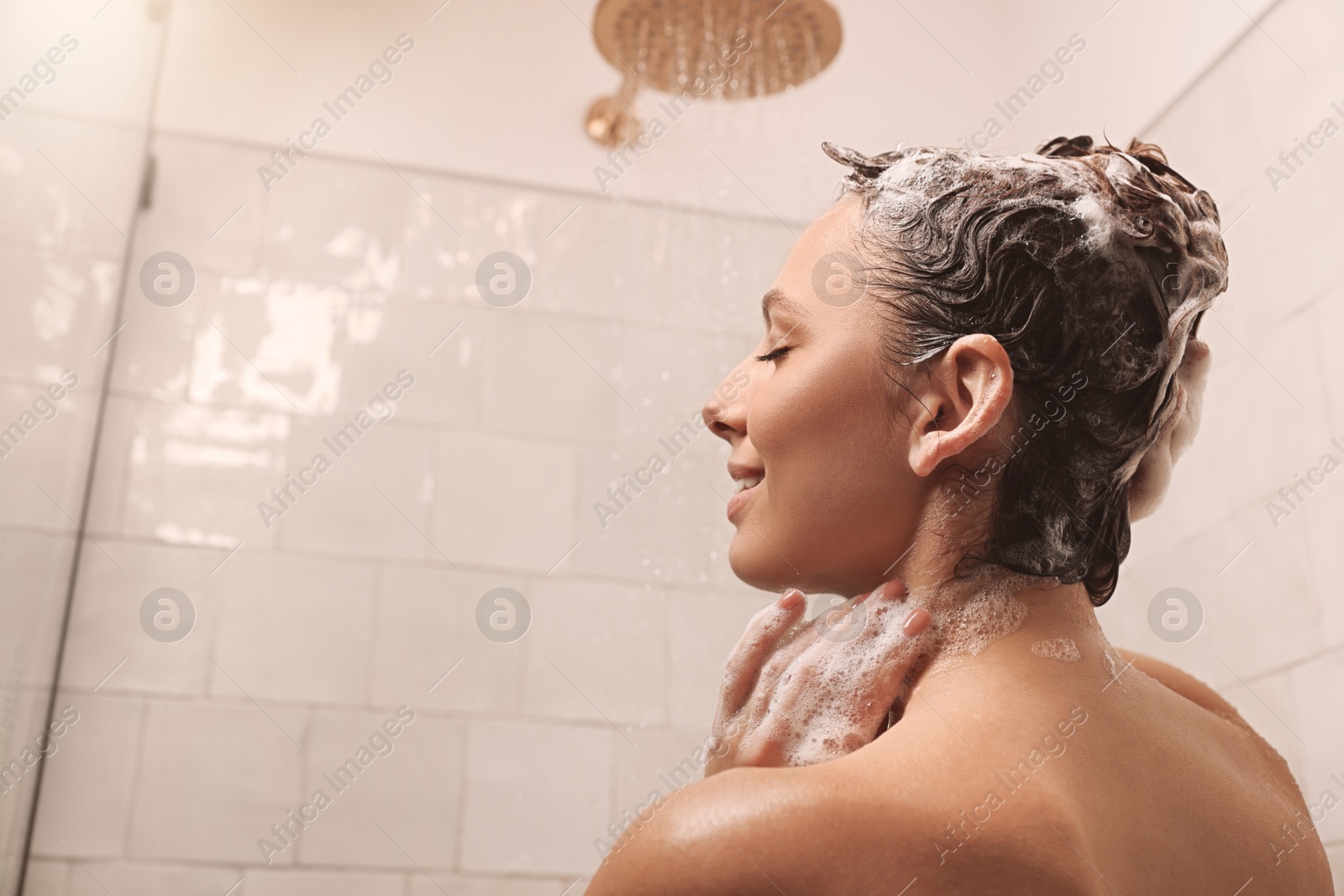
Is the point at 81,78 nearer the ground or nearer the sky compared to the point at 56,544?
nearer the sky

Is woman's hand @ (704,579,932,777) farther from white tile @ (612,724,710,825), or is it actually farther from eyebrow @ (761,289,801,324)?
white tile @ (612,724,710,825)

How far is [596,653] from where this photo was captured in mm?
1706

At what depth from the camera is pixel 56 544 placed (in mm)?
1435

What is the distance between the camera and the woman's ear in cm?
78

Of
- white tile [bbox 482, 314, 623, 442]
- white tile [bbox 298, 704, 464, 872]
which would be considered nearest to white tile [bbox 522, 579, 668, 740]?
white tile [bbox 298, 704, 464, 872]

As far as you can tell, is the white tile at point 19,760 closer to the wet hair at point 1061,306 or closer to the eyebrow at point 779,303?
the eyebrow at point 779,303

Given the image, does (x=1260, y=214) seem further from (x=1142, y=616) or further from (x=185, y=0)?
(x=185, y=0)

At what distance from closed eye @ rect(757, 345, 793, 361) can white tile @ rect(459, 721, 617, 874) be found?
927 millimetres

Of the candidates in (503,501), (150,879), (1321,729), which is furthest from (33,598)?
(1321,729)

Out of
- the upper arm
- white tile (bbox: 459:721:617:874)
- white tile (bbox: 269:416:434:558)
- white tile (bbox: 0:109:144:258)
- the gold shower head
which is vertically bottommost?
white tile (bbox: 459:721:617:874)

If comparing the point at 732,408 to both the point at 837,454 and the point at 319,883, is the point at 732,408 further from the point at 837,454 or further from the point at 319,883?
the point at 319,883

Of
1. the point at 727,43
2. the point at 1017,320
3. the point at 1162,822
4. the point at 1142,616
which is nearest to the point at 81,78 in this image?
the point at 727,43

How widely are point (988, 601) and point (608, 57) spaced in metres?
1.13

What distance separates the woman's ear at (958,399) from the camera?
776mm
